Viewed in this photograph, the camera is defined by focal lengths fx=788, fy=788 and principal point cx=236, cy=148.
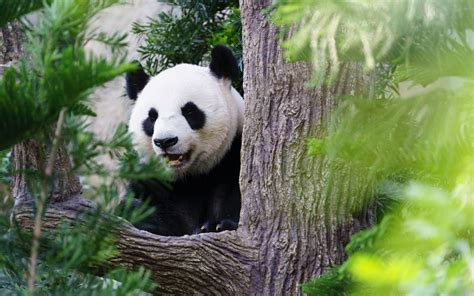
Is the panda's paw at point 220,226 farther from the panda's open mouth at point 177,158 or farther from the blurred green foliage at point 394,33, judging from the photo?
the blurred green foliage at point 394,33

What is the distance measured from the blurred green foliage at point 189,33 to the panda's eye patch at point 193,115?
64 centimetres

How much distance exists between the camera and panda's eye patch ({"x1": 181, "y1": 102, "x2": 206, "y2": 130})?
3854mm

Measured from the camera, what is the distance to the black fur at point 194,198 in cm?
384

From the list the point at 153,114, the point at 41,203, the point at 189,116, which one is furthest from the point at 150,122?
the point at 41,203

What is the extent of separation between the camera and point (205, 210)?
401cm

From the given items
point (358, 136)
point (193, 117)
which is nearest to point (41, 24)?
point (358, 136)

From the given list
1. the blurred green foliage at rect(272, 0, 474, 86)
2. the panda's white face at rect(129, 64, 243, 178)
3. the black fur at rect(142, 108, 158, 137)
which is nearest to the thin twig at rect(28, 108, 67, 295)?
the blurred green foliage at rect(272, 0, 474, 86)

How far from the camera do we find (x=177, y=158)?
3861 millimetres

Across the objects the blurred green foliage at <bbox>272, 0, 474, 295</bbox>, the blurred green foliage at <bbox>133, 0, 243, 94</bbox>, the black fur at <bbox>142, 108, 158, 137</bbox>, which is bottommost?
the blurred green foliage at <bbox>272, 0, 474, 295</bbox>

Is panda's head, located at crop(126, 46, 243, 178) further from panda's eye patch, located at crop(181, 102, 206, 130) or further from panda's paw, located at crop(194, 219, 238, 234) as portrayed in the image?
panda's paw, located at crop(194, 219, 238, 234)

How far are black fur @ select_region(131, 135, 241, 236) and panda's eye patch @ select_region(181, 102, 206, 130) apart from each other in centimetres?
22

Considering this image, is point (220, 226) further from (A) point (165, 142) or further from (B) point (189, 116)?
(B) point (189, 116)

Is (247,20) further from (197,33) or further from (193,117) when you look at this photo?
(197,33)

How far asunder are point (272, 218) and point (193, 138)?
108 cm
